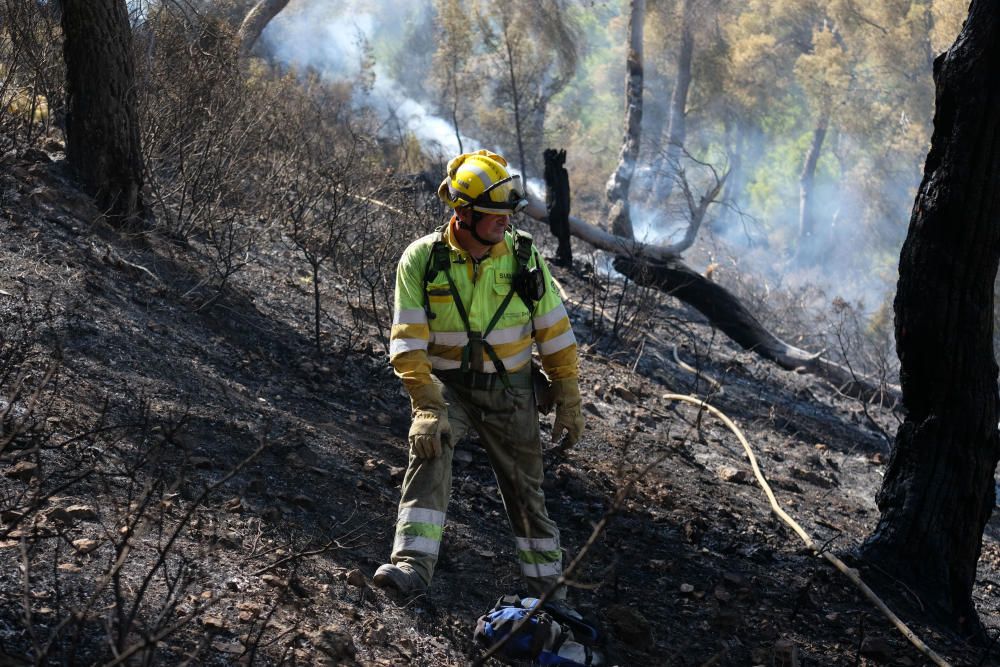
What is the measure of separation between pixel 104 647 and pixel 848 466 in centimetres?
678

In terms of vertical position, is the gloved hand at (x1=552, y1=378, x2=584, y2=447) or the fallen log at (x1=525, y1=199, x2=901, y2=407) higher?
the fallen log at (x1=525, y1=199, x2=901, y2=407)

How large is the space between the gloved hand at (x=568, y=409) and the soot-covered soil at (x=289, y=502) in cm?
23

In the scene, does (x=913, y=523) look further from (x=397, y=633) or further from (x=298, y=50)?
(x=298, y=50)

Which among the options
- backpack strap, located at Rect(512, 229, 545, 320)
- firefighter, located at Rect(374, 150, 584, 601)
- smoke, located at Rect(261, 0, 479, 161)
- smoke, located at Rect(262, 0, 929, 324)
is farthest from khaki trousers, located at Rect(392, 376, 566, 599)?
smoke, located at Rect(262, 0, 929, 324)

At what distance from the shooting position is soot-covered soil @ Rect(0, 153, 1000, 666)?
324 cm

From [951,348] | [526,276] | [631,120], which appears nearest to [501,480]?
[526,276]

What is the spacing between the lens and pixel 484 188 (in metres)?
3.78

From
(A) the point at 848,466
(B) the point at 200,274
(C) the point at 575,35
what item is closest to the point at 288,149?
(B) the point at 200,274

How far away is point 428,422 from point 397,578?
537 millimetres

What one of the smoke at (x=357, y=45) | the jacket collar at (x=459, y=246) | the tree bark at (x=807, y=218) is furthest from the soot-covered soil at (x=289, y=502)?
the tree bark at (x=807, y=218)

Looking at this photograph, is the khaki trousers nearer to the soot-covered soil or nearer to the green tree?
the soot-covered soil

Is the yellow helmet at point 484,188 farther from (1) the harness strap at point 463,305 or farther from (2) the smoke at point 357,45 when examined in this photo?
(2) the smoke at point 357,45

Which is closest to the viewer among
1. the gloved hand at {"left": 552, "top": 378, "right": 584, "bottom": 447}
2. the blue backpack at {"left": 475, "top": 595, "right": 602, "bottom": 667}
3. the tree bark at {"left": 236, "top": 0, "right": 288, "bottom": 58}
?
the blue backpack at {"left": 475, "top": 595, "right": 602, "bottom": 667}

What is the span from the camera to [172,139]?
26.5 ft
